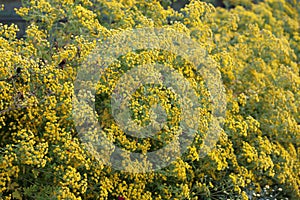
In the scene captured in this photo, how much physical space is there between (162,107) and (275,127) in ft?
5.51

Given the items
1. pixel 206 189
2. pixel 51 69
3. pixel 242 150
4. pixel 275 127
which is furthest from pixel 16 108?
pixel 275 127

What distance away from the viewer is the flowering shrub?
Answer: 10.9 ft

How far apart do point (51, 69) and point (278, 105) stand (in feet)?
8.40

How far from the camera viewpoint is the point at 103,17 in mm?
4746

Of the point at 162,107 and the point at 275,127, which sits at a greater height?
the point at 162,107

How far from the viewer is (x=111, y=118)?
3633 millimetres

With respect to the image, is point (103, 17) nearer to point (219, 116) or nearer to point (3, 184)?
point (219, 116)

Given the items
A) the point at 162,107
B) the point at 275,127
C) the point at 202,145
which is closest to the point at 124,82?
the point at 162,107

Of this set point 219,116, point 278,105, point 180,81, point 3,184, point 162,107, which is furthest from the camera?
point 278,105

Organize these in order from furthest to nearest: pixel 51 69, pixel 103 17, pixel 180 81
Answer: pixel 103 17 < pixel 180 81 < pixel 51 69

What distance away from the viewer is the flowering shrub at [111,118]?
3.31 m

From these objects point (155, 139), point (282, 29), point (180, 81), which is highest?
point (180, 81)

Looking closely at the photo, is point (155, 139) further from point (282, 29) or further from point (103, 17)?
point (282, 29)

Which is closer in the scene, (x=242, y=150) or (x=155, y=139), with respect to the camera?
(x=155, y=139)
